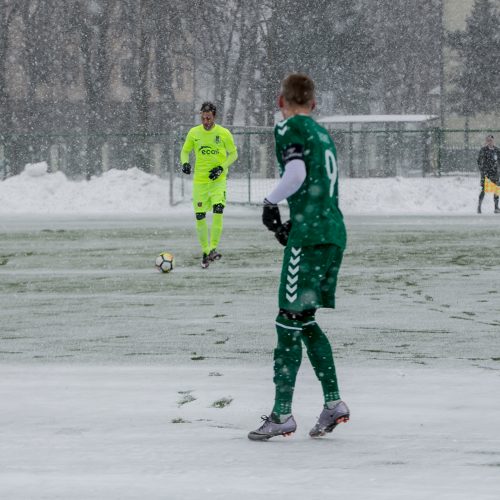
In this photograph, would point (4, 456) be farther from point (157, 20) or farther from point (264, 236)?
point (157, 20)

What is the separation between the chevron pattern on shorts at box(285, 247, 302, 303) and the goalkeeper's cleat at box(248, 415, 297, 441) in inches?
22.7

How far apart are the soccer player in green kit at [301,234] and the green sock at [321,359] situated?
0.04 m

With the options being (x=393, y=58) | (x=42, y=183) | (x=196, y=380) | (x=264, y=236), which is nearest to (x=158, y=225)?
(x=264, y=236)

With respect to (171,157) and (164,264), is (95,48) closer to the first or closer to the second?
(171,157)

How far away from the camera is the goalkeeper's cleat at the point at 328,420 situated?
625 cm

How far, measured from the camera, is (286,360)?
6.34 meters

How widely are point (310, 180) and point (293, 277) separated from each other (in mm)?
467

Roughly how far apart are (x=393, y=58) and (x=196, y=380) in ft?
230

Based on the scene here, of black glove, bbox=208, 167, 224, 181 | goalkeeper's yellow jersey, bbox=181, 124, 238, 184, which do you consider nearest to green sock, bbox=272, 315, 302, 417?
black glove, bbox=208, 167, 224, 181

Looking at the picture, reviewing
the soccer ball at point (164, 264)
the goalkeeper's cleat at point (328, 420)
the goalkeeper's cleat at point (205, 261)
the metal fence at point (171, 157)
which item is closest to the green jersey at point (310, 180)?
the goalkeeper's cleat at point (328, 420)

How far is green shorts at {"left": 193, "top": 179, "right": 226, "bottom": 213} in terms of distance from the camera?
695 inches

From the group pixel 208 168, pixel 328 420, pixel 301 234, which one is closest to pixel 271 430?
pixel 328 420

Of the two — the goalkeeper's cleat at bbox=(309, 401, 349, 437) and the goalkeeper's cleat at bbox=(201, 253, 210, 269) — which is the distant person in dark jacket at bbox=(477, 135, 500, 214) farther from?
the goalkeeper's cleat at bbox=(309, 401, 349, 437)

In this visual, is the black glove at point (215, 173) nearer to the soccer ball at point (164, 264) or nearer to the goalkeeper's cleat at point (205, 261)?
the goalkeeper's cleat at point (205, 261)
